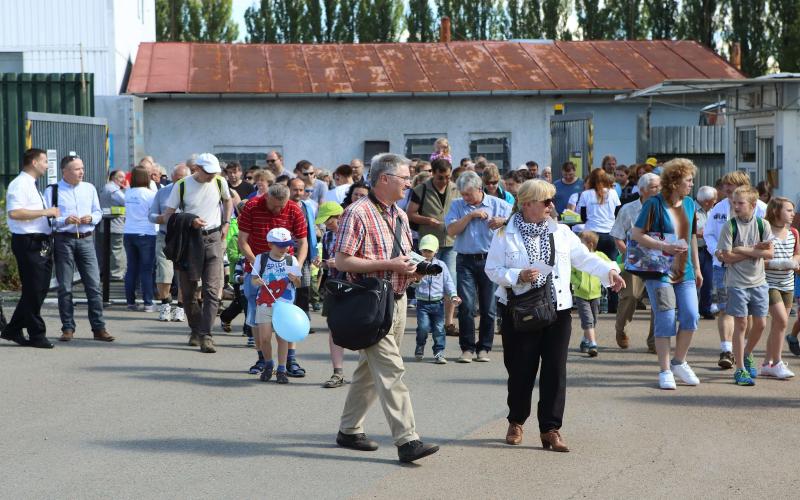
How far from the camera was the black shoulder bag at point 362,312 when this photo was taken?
23.4ft

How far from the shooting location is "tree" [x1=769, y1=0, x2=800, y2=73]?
40.1 meters

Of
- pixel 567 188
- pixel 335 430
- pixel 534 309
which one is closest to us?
pixel 534 309

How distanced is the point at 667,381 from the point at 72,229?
6.26m

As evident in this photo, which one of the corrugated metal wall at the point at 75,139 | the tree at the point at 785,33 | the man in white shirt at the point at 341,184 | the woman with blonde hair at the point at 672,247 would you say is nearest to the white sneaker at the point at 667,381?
the woman with blonde hair at the point at 672,247

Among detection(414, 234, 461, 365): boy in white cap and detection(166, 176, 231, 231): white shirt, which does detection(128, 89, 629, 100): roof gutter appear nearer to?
detection(166, 176, 231, 231): white shirt

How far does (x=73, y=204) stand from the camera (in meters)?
12.0

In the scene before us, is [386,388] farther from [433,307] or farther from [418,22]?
[418,22]

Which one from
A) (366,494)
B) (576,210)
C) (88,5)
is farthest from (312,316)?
(88,5)

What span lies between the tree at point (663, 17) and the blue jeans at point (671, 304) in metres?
36.7

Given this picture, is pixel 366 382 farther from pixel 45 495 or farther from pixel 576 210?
pixel 576 210

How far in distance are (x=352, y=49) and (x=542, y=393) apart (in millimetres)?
23348

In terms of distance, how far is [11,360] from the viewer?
1112cm

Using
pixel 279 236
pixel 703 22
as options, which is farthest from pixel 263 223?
pixel 703 22

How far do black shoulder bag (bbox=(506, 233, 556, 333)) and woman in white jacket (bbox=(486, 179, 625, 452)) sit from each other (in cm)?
2
